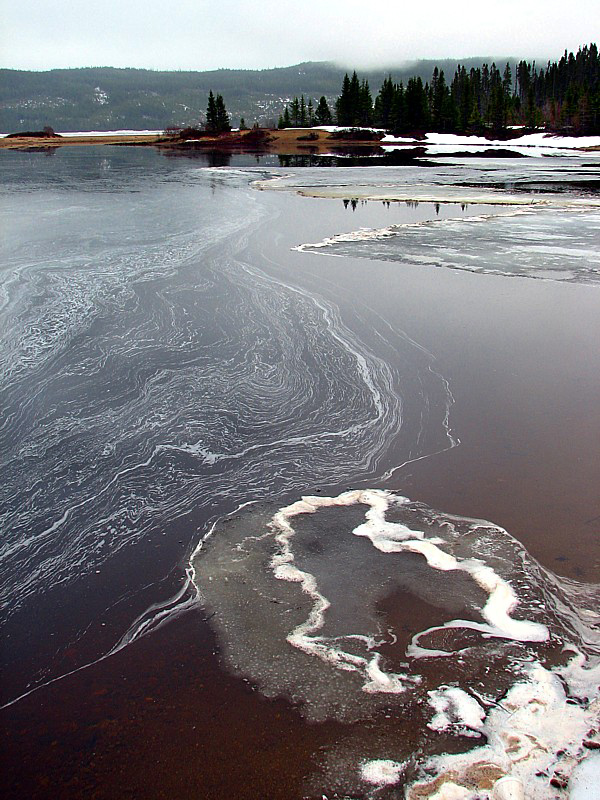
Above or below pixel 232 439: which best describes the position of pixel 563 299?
above

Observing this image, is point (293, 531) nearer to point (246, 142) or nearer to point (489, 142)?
point (489, 142)

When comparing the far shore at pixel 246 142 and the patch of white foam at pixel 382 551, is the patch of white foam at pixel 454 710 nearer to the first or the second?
the patch of white foam at pixel 382 551

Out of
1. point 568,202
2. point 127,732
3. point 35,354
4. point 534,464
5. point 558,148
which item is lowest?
point 127,732

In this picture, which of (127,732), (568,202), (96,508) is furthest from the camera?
(568,202)

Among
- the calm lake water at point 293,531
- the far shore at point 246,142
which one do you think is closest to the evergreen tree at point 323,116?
the far shore at point 246,142

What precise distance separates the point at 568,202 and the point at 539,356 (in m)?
13.3

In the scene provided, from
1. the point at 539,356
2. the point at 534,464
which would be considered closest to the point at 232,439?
the point at 534,464

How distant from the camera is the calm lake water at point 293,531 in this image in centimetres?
253

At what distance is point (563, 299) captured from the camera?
8.32 meters

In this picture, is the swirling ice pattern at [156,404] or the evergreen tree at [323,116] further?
the evergreen tree at [323,116]

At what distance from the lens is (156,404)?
18.1 ft

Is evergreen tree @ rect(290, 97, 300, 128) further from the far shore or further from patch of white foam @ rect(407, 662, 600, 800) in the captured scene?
patch of white foam @ rect(407, 662, 600, 800)

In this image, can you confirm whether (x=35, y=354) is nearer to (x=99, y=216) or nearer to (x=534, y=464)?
(x=534, y=464)

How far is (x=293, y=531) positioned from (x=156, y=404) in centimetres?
226
